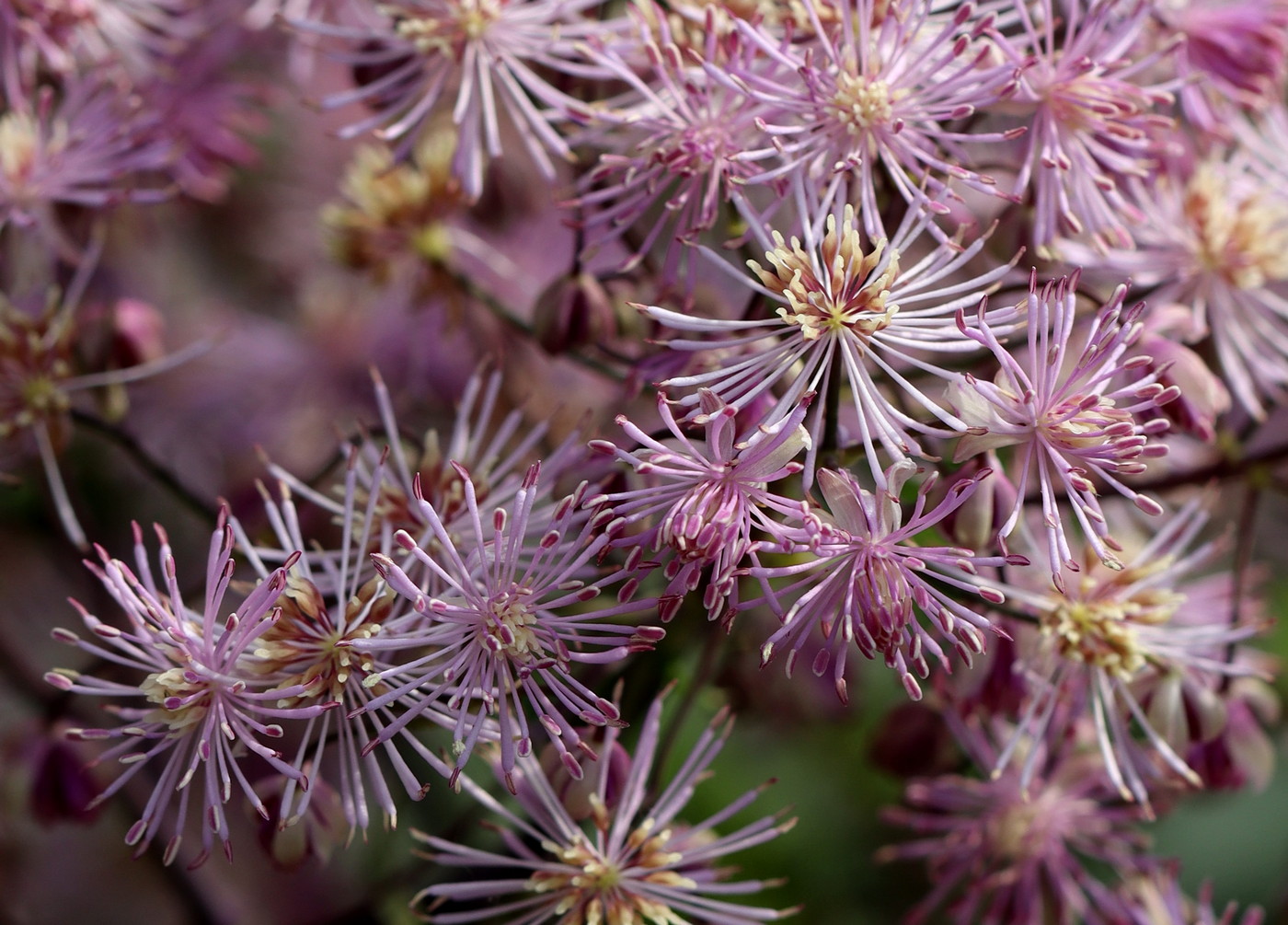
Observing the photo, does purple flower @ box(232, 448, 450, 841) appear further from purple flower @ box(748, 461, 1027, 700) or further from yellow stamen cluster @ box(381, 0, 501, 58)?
yellow stamen cluster @ box(381, 0, 501, 58)

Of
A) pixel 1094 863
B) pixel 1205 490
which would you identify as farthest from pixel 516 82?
pixel 1094 863

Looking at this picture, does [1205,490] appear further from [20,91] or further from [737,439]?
[20,91]

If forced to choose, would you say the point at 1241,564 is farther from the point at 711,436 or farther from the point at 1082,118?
the point at 711,436

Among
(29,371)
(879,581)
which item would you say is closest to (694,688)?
(879,581)

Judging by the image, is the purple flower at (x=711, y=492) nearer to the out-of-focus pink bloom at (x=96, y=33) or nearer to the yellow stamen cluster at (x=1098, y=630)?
the yellow stamen cluster at (x=1098, y=630)

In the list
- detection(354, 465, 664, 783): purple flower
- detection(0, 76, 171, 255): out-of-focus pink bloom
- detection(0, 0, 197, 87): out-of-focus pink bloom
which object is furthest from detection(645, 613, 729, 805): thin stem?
detection(0, 0, 197, 87): out-of-focus pink bloom
